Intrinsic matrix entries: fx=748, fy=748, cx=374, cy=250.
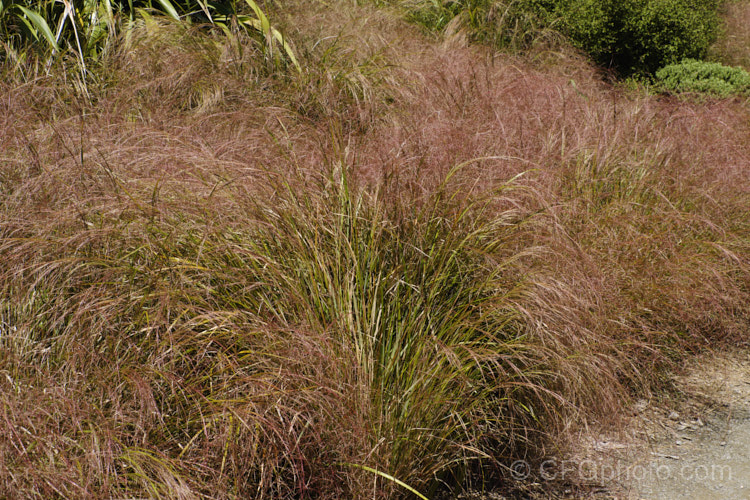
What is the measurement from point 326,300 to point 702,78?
21.2 feet

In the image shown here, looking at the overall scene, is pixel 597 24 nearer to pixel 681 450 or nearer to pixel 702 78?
pixel 702 78

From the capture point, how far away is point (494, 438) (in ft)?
8.73

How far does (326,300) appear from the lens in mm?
2670

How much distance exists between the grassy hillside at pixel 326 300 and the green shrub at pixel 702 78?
11.1 feet

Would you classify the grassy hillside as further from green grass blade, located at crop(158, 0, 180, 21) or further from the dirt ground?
green grass blade, located at crop(158, 0, 180, 21)

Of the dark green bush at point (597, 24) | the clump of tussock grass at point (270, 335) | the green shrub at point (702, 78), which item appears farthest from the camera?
the dark green bush at point (597, 24)

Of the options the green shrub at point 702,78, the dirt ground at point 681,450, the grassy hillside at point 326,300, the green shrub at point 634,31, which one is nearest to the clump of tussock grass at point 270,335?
the grassy hillside at point 326,300

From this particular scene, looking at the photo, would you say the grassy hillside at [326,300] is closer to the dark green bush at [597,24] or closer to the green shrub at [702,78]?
the green shrub at [702,78]

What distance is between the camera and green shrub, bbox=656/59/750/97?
733 centimetres

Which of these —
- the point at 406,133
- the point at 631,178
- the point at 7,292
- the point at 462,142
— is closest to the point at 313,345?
the point at 7,292

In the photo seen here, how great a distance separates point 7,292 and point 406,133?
2.33 m

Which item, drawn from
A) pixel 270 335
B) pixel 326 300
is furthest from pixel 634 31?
pixel 270 335

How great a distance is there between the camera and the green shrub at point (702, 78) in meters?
7.33

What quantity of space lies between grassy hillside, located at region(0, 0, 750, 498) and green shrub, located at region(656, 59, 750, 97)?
3.37 m
